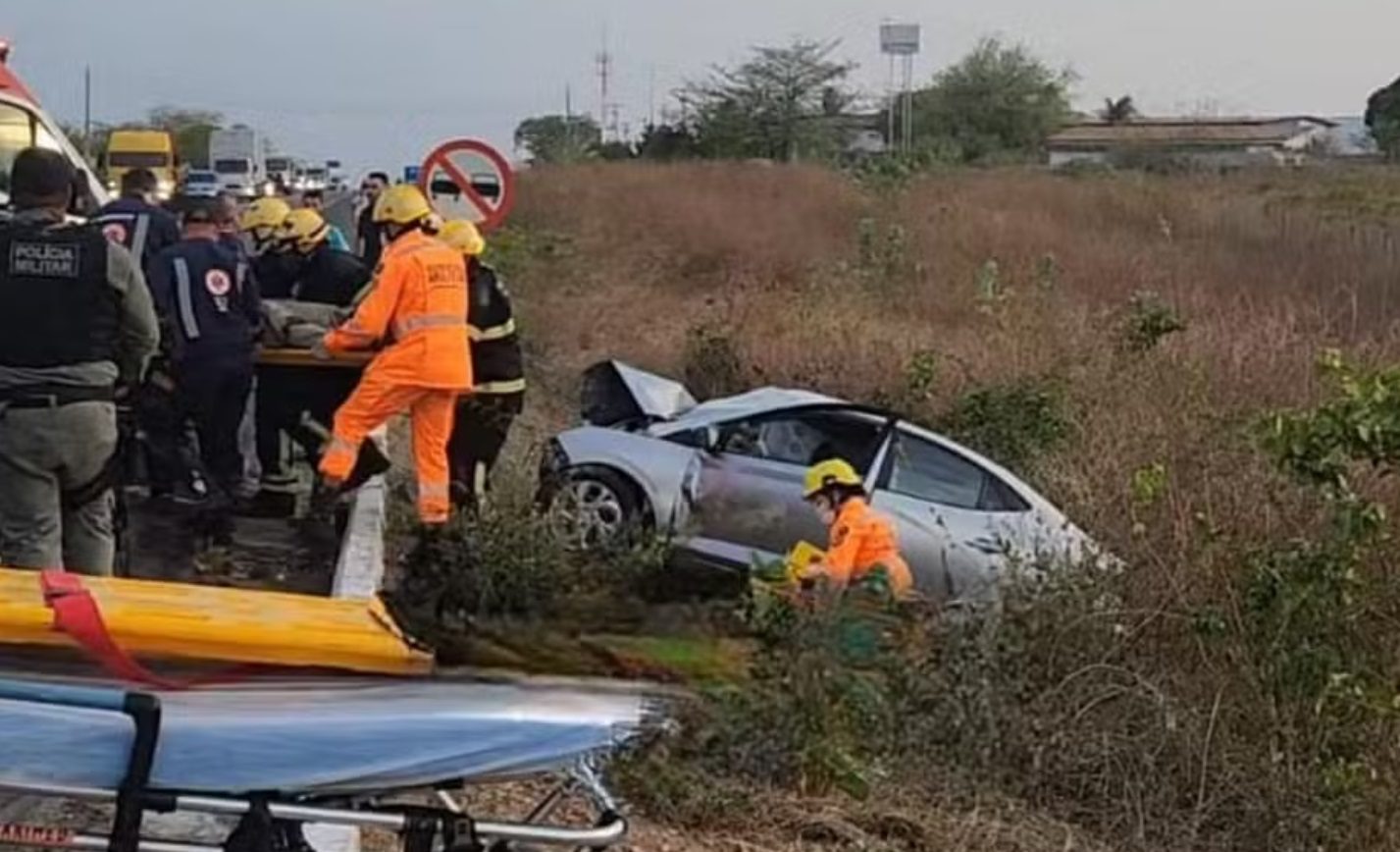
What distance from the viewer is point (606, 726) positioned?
333 cm

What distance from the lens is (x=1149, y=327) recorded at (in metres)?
14.3

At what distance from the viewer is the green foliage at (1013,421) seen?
1319 cm

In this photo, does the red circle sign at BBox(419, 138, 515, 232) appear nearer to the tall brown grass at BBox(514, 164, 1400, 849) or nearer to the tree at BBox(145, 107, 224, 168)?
the tall brown grass at BBox(514, 164, 1400, 849)

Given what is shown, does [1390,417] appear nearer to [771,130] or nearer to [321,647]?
[321,647]

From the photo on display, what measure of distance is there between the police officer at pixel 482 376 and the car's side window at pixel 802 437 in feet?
6.84

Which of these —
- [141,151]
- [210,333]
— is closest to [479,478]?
[210,333]

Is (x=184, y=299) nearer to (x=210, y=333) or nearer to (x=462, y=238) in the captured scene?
(x=210, y=333)

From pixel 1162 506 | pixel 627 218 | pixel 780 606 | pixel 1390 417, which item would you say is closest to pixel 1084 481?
pixel 1162 506

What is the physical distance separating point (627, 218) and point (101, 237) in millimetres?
34792

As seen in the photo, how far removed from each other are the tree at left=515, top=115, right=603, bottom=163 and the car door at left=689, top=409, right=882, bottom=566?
53720 millimetres

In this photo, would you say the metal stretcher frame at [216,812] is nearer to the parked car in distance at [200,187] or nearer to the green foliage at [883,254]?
the parked car in distance at [200,187]

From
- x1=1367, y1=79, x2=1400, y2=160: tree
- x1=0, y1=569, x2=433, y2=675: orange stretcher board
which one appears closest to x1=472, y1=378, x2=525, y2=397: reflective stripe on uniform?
x1=0, y1=569, x2=433, y2=675: orange stretcher board

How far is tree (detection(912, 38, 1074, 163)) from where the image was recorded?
284 ft

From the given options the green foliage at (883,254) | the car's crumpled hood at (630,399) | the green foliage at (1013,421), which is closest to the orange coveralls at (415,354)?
the car's crumpled hood at (630,399)
